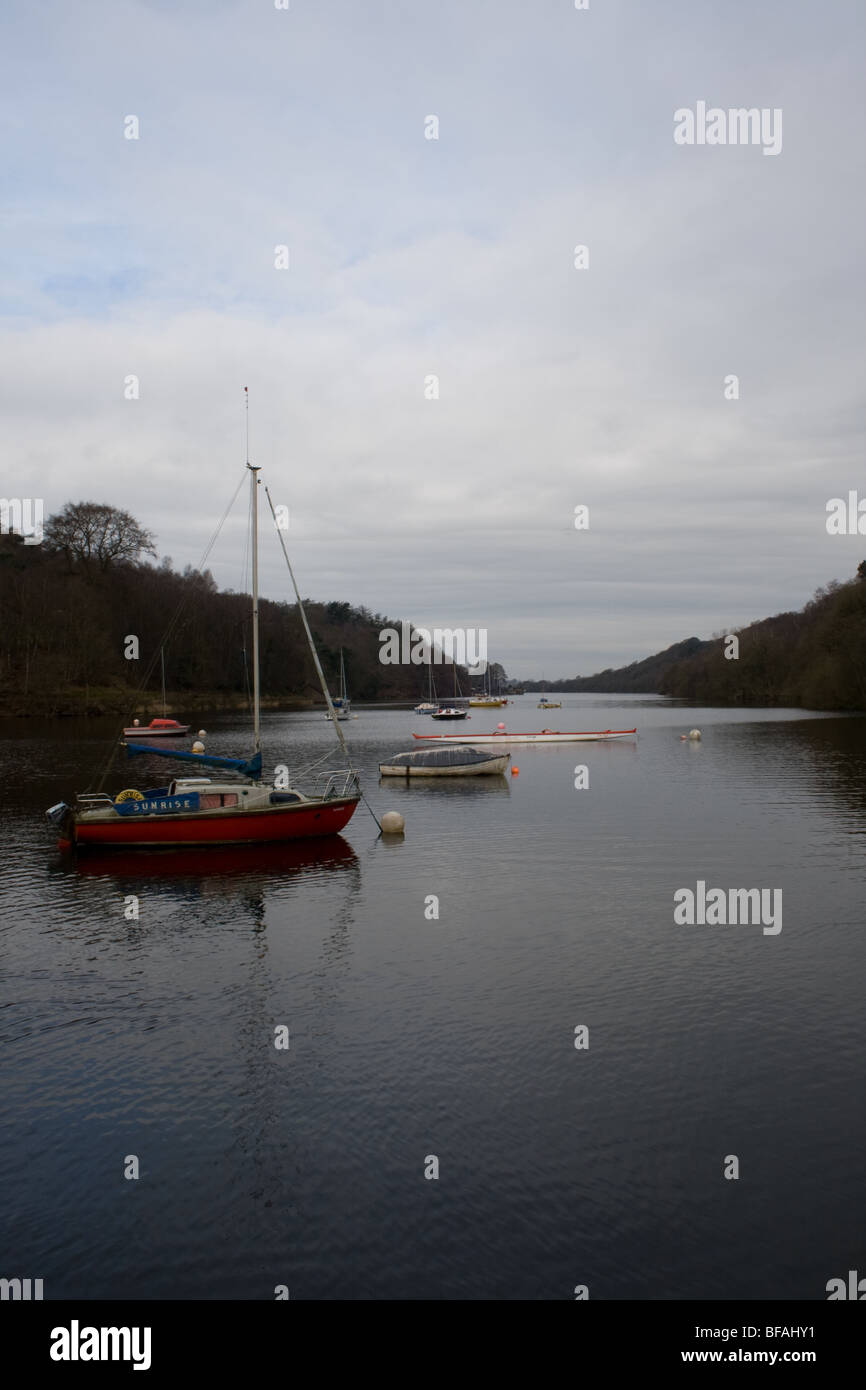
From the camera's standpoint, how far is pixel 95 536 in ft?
445

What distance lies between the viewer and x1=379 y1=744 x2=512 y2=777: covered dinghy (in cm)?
5938

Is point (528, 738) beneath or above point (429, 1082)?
above

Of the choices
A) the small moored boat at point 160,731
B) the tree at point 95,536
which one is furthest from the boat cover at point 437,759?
the tree at point 95,536

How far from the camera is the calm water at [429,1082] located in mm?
10094

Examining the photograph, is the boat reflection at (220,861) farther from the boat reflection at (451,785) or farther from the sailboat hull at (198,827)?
the boat reflection at (451,785)

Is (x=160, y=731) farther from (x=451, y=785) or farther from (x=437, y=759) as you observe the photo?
(x=451, y=785)

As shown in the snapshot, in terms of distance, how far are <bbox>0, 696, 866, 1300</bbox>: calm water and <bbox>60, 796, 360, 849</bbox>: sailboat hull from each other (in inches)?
68.3

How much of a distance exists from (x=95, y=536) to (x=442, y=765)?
94498 mm

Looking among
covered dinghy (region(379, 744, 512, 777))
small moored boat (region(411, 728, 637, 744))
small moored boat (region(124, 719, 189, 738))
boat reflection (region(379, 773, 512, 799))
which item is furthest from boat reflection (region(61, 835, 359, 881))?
small moored boat (region(124, 719, 189, 738))

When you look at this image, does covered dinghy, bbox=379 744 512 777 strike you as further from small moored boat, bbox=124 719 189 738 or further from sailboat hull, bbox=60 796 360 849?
small moored boat, bbox=124 719 189 738

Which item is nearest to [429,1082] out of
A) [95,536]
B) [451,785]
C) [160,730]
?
[451,785]

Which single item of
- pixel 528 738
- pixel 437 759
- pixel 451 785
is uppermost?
pixel 437 759

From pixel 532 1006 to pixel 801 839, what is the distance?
2223 centimetres

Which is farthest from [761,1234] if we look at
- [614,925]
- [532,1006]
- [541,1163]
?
[614,925]
